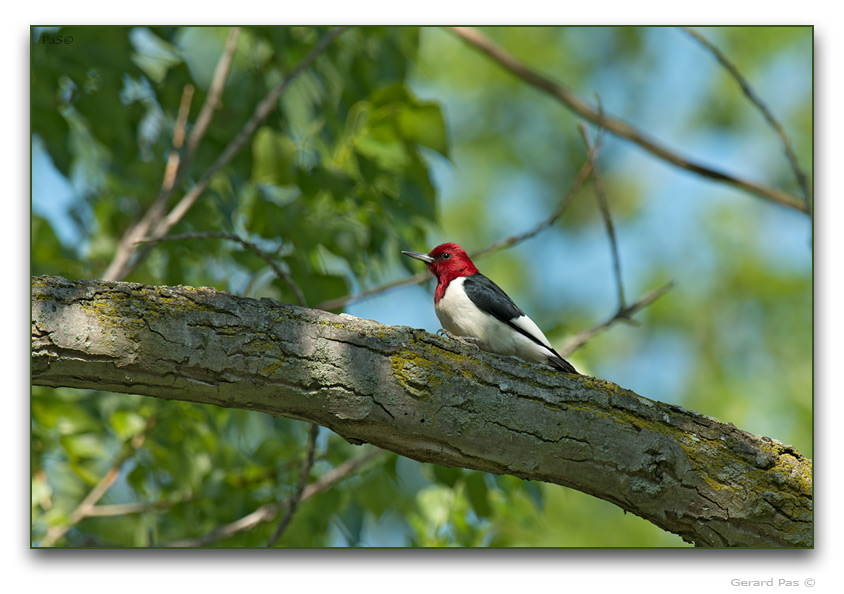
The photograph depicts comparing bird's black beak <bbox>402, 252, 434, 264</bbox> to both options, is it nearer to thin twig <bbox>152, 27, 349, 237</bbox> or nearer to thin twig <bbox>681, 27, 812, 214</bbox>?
thin twig <bbox>152, 27, 349, 237</bbox>

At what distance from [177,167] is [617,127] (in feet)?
7.71

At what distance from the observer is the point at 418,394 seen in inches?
81.6

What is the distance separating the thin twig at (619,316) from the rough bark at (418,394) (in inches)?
37.6

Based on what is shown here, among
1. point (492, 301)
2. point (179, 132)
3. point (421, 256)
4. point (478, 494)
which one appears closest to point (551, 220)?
point (492, 301)

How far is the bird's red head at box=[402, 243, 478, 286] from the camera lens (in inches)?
129

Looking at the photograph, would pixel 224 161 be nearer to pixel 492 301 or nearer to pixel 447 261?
pixel 447 261

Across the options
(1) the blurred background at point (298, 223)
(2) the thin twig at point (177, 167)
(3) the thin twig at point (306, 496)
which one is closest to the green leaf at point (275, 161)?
(1) the blurred background at point (298, 223)

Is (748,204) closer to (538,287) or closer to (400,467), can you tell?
(538,287)

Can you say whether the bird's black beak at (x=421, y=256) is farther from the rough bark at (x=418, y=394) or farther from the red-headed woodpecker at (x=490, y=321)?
the rough bark at (x=418, y=394)

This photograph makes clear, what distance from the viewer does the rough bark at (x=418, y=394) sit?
1984 millimetres

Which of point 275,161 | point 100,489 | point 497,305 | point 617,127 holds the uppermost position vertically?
point 617,127

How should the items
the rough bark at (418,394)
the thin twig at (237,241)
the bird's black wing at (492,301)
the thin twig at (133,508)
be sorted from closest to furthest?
the rough bark at (418,394) < the thin twig at (237,241) < the bird's black wing at (492,301) < the thin twig at (133,508)

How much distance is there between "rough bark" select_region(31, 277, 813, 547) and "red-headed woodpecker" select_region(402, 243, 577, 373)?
502 millimetres
